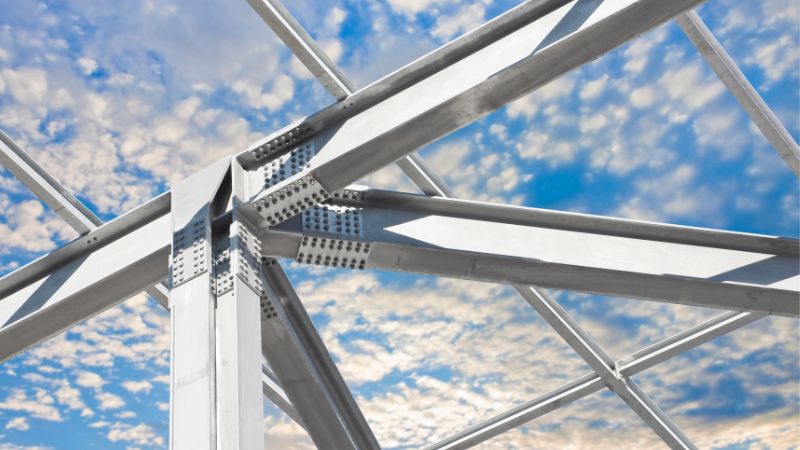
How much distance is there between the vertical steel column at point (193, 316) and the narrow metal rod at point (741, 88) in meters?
4.48

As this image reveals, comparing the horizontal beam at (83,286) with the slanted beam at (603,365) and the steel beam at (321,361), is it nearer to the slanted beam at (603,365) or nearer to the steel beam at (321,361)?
the steel beam at (321,361)

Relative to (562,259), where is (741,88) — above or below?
above

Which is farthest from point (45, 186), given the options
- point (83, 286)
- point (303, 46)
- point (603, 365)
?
point (603, 365)

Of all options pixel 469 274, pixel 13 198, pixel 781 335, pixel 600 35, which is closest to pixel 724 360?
pixel 781 335

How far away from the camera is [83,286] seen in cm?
700

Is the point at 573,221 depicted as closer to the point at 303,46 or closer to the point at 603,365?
the point at 303,46

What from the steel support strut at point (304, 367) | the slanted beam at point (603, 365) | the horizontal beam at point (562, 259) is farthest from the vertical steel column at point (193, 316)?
the slanted beam at point (603, 365)

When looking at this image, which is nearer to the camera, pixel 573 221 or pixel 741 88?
pixel 573 221

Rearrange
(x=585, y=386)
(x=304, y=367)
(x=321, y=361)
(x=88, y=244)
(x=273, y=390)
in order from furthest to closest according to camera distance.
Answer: (x=273, y=390) → (x=585, y=386) → (x=321, y=361) → (x=304, y=367) → (x=88, y=244)

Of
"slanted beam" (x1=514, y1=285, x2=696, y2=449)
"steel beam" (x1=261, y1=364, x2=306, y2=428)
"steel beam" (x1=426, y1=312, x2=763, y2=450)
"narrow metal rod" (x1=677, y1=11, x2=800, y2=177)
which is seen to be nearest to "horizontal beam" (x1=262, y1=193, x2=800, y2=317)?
"narrow metal rod" (x1=677, y1=11, x2=800, y2=177)

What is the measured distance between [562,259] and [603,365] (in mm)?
4250

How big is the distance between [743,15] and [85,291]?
6.82 metres

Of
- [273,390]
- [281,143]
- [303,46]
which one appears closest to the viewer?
[281,143]

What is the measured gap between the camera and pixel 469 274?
23.0 feet
